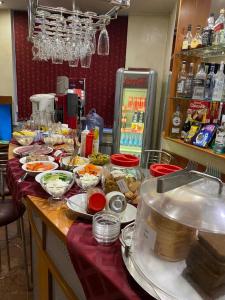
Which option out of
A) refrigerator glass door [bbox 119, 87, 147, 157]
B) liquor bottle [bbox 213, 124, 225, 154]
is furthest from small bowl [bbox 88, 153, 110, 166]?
refrigerator glass door [bbox 119, 87, 147, 157]

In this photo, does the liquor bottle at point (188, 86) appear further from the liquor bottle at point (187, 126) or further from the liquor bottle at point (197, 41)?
the liquor bottle at point (197, 41)

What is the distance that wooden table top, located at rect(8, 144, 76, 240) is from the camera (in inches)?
39.5

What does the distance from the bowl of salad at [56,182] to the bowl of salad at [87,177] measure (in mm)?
41

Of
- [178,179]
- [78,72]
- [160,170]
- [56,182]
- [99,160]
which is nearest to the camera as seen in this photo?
[178,179]

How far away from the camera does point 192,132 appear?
2463 mm

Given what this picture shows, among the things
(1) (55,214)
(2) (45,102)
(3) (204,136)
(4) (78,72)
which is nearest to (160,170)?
(1) (55,214)

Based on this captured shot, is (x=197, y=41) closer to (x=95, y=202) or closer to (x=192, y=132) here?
(x=192, y=132)

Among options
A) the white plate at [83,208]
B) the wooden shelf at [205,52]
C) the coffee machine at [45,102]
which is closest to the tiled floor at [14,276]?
the white plate at [83,208]

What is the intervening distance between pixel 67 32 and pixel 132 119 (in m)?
1.74

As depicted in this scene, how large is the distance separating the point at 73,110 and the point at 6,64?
1774mm

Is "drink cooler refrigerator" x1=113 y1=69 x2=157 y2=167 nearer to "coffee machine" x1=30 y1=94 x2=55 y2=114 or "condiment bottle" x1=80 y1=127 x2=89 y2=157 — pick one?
"coffee machine" x1=30 y1=94 x2=55 y2=114

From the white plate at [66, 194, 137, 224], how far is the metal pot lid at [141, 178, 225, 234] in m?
0.22

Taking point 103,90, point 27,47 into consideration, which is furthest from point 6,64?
point 103,90

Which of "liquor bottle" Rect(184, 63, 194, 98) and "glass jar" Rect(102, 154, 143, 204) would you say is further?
"liquor bottle" Rect(184, 63, 194, 98)
